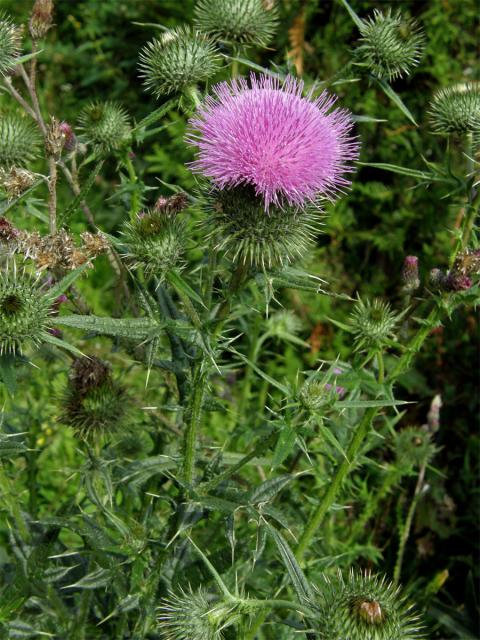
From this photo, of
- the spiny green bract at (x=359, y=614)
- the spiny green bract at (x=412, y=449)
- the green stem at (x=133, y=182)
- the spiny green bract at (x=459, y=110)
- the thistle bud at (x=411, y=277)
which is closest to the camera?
the spiny green bract at (x=359, y=614)

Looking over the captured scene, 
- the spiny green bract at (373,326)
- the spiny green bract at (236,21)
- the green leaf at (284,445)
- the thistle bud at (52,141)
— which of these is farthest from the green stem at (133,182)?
the green leaf at (284,445)

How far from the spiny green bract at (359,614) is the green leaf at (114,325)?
0.92m

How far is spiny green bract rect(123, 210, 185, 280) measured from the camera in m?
2.28

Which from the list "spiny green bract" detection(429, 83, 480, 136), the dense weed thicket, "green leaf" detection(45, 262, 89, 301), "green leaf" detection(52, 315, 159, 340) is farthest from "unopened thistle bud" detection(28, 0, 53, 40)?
"spiny green bract" detection(429, 83, 480, 136)

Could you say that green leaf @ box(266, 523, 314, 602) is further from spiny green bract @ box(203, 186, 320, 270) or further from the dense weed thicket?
spiny green bract @ box(203, 186, 320, 270)

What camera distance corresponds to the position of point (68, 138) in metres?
2.85

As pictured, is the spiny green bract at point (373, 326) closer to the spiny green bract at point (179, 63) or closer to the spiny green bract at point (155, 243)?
the spiny green bract at point (155, 243)

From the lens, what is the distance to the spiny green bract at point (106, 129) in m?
2.98

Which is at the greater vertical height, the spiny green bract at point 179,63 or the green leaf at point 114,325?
the spiny green bract at point 179,63

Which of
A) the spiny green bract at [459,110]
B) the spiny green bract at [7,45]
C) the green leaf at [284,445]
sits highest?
the spiny green bract at [459,110]

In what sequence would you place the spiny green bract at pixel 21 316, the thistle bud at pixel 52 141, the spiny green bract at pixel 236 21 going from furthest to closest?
1. the spiny green bract at pixel 236 21
2. the thistle bud at pixel 52 141
3. the spiny green bract at pixel 21 316

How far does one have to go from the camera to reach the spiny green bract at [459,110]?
115 inches

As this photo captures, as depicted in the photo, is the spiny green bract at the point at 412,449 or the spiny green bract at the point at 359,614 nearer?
the spiny green bract at the point at 359,614

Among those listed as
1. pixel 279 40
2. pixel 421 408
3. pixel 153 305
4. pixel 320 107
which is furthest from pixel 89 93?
pixel 153 305
